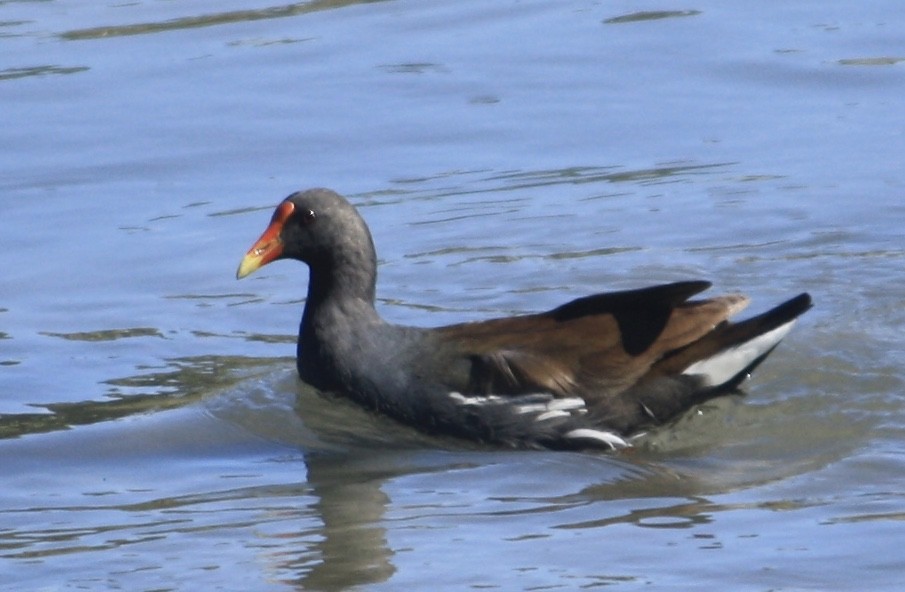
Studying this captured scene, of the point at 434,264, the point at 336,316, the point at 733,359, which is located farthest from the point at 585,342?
the point at 434,264

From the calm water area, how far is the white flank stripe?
0.19 m

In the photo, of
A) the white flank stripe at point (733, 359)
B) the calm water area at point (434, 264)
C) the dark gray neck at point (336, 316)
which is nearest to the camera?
the calm water area at point (434, 264)

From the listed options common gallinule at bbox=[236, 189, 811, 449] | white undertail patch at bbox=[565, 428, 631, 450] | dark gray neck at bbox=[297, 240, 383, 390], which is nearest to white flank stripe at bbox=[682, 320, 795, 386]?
common gallinule at bbox=[236, 189, 811, 449]

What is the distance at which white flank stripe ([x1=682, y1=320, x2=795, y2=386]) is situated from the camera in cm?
740

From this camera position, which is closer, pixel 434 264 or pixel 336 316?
pixel 336 316

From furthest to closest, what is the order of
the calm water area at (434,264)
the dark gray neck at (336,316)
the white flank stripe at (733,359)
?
the dark gray neck at (336,316)
the white flank stripe at (733,359)
the calm water area at (434,264)

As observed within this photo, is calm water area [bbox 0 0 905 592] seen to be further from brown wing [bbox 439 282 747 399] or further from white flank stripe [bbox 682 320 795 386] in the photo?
brown wing [bbox 439 282 747 399]

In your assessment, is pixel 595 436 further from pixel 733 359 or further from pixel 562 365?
pixel 733 359

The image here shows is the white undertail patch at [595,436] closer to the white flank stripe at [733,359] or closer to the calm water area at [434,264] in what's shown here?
the calm water area at [434,264]

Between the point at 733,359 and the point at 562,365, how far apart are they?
0.67 m

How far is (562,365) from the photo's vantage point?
24.1 ft

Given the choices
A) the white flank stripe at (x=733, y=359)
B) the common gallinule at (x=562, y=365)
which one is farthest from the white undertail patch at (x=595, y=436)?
the white flank stripe at (x=733, y=359)

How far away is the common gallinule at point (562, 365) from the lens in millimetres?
7293

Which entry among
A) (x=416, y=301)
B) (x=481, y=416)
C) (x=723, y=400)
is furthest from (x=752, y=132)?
(x=481, y=416)
